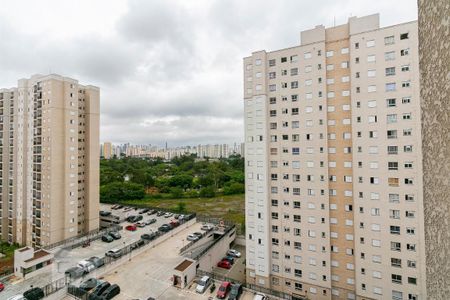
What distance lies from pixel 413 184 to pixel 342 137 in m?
5.17

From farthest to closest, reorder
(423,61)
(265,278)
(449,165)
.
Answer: (265,278) < (423,61) < (449,165)

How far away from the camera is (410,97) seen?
15922mm

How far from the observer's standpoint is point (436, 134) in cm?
140

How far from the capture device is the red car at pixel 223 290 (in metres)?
A: 16.0

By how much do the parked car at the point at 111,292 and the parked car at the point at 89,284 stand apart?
1.17 m

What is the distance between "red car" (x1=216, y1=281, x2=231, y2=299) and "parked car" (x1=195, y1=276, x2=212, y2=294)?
3.33 feet

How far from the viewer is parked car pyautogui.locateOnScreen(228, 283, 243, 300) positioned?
1580 cm

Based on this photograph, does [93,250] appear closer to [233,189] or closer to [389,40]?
[389,40]

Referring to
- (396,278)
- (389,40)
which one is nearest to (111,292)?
(396,278)

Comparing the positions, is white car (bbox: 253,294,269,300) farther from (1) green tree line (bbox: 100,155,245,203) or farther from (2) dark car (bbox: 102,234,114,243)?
(1) green tree line (bbox: 100,155,245,203)

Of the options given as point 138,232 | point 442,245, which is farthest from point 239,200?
point 442,245

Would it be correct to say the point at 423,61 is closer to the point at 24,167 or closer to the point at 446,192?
the point at 446,192

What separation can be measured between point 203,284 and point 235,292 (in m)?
2.32

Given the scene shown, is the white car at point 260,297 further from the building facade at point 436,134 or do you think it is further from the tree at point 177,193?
the tree at point 177,193
